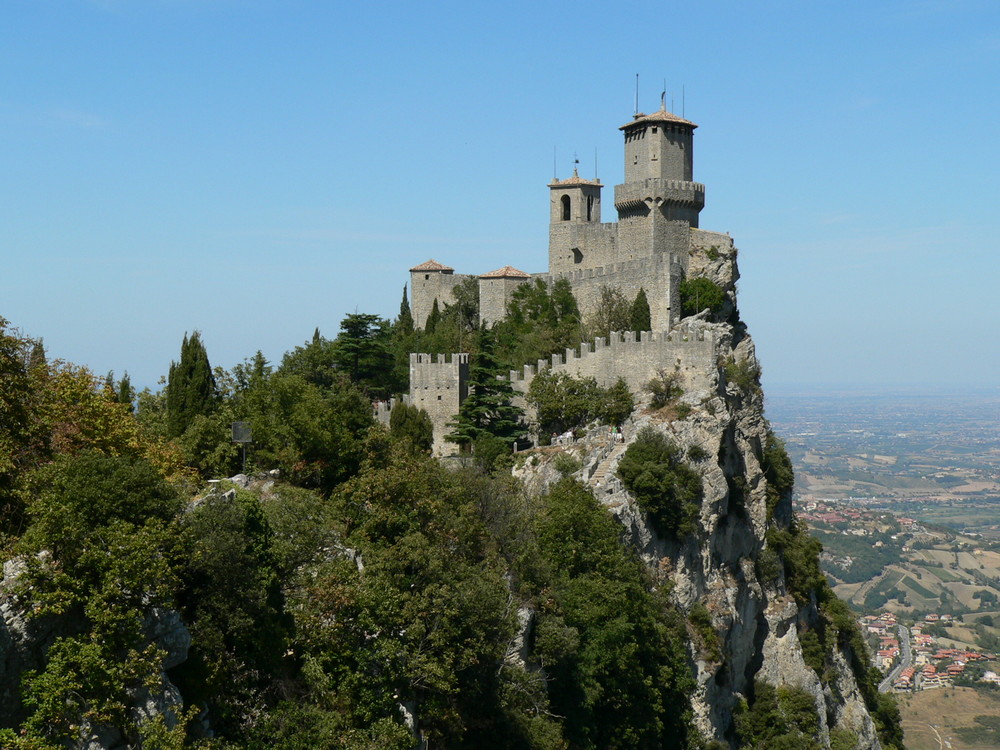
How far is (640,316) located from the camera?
184 feet

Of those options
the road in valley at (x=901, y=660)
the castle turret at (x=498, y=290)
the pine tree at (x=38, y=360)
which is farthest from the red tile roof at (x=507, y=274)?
the road in valley at (x=901, y=660)

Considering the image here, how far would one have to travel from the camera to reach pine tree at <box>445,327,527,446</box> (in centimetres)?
4844

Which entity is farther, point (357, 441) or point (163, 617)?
point (357, 441)

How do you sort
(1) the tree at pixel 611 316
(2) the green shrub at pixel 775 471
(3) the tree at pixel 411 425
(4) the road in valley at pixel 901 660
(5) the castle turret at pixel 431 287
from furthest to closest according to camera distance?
(4) the road in valley at pixel 901 660 → (5) the castle turret at pixel 431 287 → (1) the tree at pixel 611 316 → (2) the green shrub at pixel 775 471 → (3) the tree at pixel 411 425

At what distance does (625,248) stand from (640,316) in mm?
6981

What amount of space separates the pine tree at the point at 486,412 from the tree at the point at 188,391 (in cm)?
1011

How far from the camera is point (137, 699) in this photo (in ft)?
68.4

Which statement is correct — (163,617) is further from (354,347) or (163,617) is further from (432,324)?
(432,324)

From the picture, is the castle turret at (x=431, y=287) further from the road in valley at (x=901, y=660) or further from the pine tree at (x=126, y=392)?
the road in valley at (x=901, y=660)

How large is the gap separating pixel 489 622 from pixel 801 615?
3028cm

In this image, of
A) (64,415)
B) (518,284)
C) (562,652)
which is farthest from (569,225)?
(64,415)

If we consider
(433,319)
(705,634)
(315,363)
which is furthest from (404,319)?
(705,634)

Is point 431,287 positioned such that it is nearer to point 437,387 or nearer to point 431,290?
point 431,290

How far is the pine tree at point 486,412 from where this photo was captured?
48.4m
